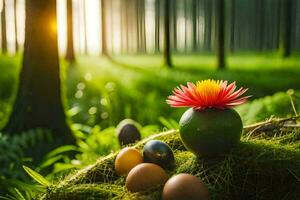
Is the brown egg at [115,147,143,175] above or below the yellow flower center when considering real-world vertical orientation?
below

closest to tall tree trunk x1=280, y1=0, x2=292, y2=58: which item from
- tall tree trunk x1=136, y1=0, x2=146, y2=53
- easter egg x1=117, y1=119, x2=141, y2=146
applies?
easter egg x1=117, y1=119, x2=141, y2=146

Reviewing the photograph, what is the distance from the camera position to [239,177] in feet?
7.70

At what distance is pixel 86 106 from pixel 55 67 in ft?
7.42

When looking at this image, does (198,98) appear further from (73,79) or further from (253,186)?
(73,79)

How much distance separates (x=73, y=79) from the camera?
12.5 metres

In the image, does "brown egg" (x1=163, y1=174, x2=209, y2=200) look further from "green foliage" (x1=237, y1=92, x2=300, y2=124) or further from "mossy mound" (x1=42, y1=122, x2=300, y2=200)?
"green foliage" (x1=237, y1=92, x2=300, y2=124)

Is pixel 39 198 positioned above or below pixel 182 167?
below

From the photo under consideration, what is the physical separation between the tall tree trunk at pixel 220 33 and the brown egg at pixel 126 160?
1227 cm

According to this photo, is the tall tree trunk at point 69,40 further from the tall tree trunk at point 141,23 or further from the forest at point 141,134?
the tall tree trunk at point 141,23

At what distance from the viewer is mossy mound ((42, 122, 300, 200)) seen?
7.63ft

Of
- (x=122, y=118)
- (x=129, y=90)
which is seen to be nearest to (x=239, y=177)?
(x=122, y=118)

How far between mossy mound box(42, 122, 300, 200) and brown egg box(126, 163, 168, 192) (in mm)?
30

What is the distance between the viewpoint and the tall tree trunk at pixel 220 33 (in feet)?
47.7

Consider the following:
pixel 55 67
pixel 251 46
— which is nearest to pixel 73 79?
pixel 55 67
